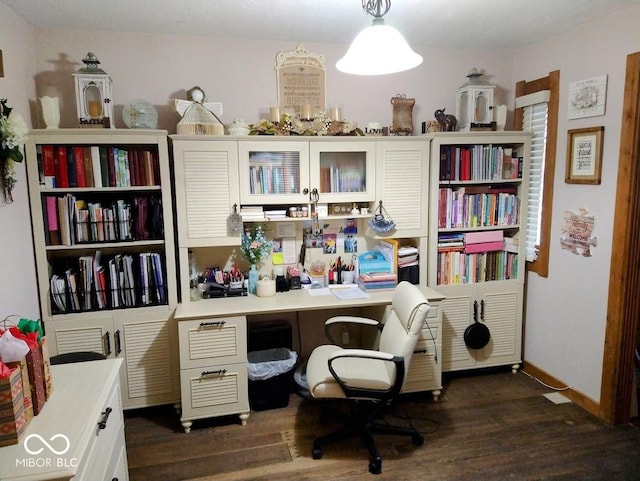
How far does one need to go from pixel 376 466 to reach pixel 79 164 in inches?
95.7

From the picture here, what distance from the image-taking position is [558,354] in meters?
3.16

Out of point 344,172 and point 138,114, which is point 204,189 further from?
point 344,172

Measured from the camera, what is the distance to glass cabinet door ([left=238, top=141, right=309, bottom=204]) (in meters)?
2.85

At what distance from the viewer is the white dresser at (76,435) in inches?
47.2

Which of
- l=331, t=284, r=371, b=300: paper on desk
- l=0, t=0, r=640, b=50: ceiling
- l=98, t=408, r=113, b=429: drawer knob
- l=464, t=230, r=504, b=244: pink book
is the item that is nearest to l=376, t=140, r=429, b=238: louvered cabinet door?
l=464, t=230, r=504, b=244: pink book

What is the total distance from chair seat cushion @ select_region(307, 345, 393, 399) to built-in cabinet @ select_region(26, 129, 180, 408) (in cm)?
102

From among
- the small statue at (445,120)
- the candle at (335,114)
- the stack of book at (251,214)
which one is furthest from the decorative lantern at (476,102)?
the stack of book at (251,214)

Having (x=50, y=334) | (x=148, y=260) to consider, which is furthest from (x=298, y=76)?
(x=50, y=334)

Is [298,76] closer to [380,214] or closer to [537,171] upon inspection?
[380,214]

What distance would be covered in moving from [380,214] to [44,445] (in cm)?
232

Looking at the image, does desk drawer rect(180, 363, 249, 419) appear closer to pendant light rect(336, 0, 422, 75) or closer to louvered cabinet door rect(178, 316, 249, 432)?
louvered cabinet door rect(178, 316, 249, 432)

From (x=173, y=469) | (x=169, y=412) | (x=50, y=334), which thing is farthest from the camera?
(x=169, y=412)

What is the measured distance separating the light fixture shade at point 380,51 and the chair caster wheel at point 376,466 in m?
1.95

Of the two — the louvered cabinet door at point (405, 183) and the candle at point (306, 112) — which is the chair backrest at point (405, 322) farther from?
the candle at point (306, 112)
